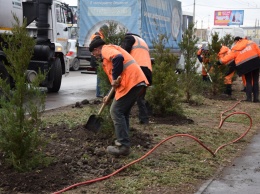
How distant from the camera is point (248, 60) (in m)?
12.3

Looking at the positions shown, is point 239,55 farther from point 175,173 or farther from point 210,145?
point 175,173

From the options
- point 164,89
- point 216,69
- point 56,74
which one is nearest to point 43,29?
point 56,74

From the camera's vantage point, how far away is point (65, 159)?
18.4 ft

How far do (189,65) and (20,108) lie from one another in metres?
7.23

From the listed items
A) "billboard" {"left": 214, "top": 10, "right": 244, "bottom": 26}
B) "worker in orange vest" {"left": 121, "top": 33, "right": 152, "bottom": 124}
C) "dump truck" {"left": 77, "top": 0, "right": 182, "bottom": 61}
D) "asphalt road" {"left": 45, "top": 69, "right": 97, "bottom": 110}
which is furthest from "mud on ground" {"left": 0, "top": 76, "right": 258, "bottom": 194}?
"billboard" {"left": 214, "top": 10, "right": 244, "bottom": 26}

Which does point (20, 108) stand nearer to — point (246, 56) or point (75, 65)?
point (246, 56)

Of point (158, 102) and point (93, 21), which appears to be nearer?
point (158, 102)

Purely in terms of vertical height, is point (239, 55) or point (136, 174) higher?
point (239, 55)

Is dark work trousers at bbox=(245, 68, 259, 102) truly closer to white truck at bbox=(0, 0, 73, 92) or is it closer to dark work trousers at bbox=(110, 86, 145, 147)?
white truck at bbox=(0, 0, 73, 92)

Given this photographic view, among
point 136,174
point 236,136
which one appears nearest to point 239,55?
point 236,136

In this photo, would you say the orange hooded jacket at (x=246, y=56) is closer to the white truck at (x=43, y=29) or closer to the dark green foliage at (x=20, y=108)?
the white truck at (x=43, y=29)

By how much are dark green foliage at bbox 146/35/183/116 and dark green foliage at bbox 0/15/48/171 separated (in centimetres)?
420

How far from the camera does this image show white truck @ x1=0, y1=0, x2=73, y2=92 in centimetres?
1127

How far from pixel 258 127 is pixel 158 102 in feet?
6.72
